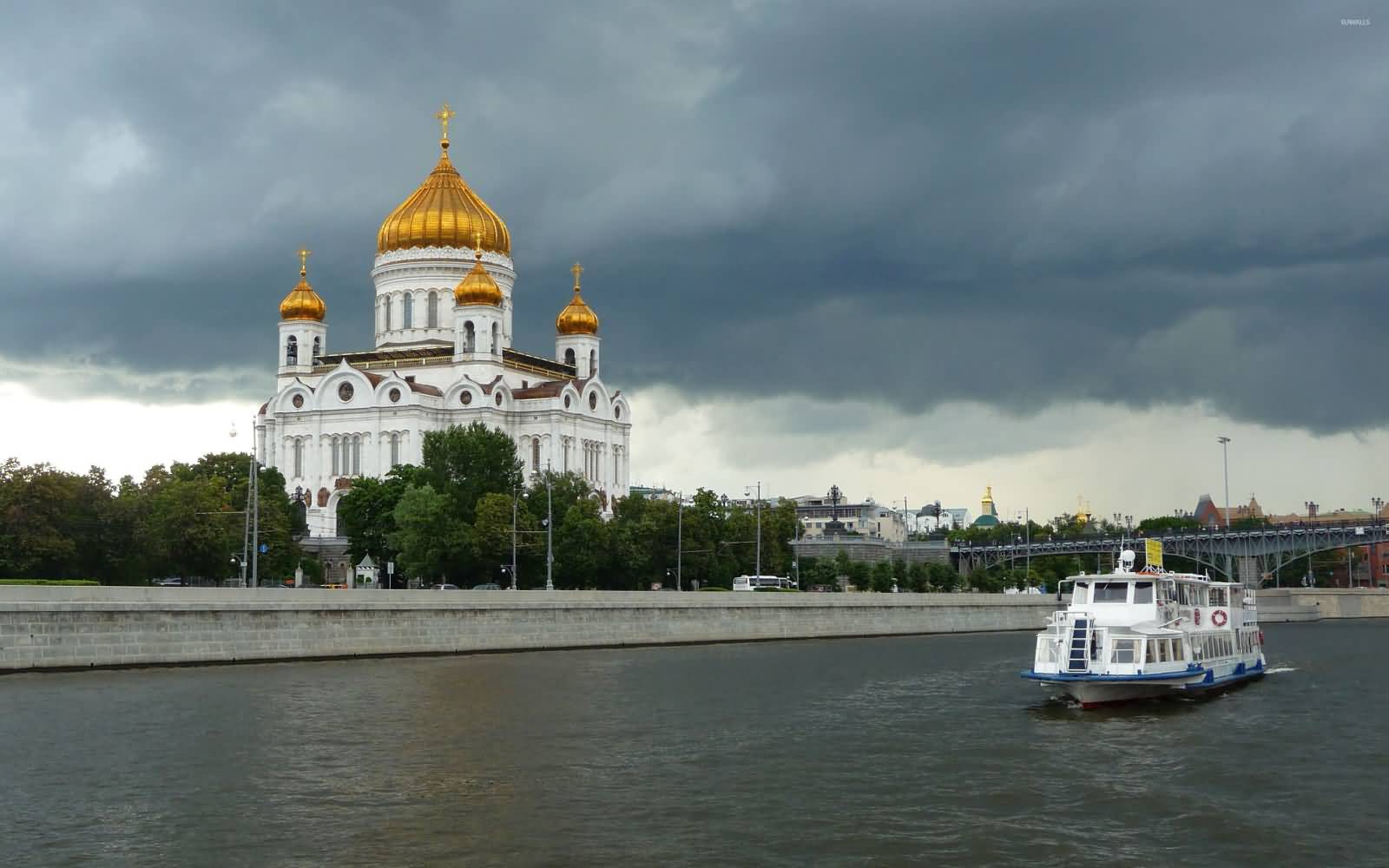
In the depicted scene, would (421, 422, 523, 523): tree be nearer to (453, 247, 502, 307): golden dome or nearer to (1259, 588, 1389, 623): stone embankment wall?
(453, 247, 502, 307): golden dome

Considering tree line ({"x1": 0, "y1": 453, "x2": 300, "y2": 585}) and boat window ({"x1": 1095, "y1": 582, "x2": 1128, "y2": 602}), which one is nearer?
boat window ({"x1": 1095, "y1": 582, "x2": 1128, "y2": 602})

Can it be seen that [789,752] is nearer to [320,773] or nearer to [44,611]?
[320,773]

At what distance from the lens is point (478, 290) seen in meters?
103

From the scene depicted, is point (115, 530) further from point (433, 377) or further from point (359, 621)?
point (433, 377)

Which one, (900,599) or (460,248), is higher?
(460,248)

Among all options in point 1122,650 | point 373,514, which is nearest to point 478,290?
point 373,514

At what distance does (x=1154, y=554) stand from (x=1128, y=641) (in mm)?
4624

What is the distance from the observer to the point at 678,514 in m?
82.9

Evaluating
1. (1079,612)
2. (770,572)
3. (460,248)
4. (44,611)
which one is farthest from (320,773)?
(460,248)

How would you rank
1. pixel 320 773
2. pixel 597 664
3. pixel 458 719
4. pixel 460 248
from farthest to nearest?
pixel 460 248
pixel 597 664
pixel 458 719
pixel 320 773

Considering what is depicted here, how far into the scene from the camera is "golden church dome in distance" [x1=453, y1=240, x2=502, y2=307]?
103 meters

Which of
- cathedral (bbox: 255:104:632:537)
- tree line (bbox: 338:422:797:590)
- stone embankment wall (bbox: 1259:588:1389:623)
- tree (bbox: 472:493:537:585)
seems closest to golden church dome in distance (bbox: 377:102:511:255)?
cathedral (bbox: 255:104:632:537)

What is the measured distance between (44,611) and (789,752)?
2017 centimetres

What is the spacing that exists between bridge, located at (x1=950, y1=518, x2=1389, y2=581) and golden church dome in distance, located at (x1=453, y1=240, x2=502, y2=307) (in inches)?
1720
